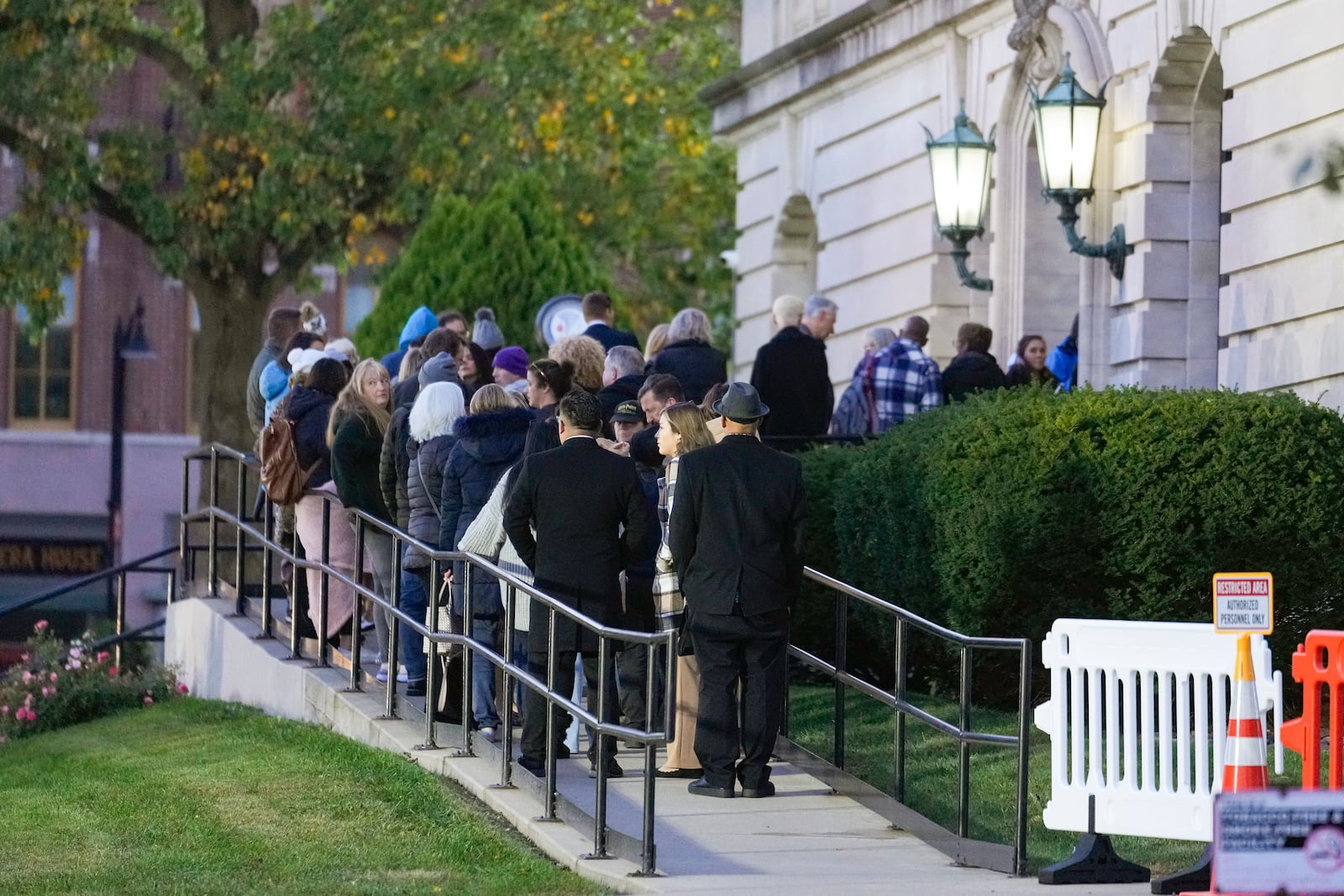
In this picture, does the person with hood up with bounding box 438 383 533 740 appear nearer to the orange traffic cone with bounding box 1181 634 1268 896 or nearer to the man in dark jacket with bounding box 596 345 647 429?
the man in dark jacket with bounding box 596 345 647 429

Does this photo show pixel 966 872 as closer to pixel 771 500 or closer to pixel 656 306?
pixel 771 500

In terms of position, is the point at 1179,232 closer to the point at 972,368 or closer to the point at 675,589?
the point at 972,368

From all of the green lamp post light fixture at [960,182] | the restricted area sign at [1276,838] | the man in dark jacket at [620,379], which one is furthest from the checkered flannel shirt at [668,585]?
the green lamp post light fixture at [960,182]

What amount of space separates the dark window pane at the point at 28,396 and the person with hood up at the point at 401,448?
98.3 ft

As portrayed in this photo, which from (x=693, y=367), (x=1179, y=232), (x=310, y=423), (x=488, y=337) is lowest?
(x=310, y=423)

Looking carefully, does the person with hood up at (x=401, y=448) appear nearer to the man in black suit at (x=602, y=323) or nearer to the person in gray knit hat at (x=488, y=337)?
the man in black suit at (x=602, y=323)

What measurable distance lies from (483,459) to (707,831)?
2510mm

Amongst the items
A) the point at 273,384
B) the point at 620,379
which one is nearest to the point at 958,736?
the point at 620,379

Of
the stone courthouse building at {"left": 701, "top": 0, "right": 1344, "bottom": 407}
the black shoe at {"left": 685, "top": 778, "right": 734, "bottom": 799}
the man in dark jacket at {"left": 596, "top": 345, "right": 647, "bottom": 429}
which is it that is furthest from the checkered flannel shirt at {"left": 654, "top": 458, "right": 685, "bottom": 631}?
the stone courthouse building at {"left": 701, "top": 0, "right": 1344, "bottom": 407}

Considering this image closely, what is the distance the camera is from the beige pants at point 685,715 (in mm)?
11180

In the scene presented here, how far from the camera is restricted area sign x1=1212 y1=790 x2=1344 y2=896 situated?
622 centimetres

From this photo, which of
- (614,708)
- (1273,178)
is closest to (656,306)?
(1273,178)

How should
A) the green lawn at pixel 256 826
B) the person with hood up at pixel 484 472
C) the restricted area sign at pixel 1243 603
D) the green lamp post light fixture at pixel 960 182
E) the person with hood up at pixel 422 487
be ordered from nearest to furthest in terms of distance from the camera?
the restricted area sign at pixel 1243 603 → the green lawn at pixel 256 826 → the person with hood up at pixel 484 472 → the person with hood up at pixel 422 487 → the green lamp post light fixture at pixel 960 182

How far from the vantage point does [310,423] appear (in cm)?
1429
